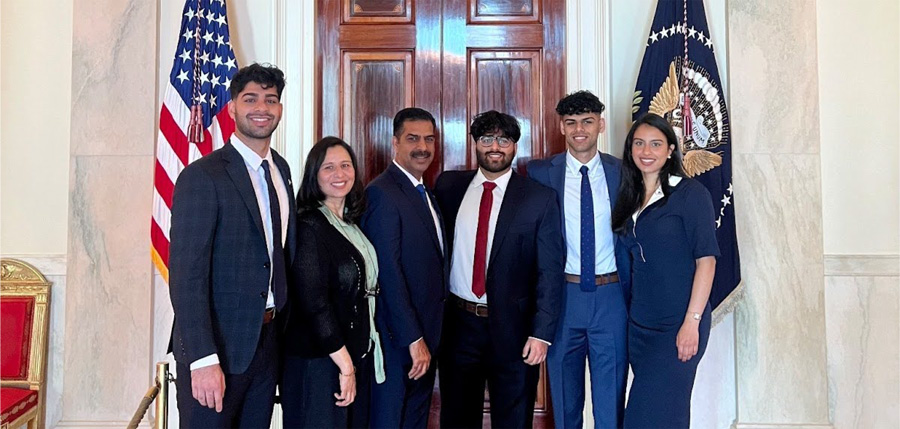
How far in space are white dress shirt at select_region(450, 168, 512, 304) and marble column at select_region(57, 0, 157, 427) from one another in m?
1.85

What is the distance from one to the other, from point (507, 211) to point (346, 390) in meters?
1.08

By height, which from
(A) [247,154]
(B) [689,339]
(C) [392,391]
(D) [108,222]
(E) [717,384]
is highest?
(A) [247,154]

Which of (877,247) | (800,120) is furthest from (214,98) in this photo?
(877,247)

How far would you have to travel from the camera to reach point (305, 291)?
2.53 m

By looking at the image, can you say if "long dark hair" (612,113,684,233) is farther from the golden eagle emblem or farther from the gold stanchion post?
the gold stanchion post

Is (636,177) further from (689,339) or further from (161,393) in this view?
(161,393)

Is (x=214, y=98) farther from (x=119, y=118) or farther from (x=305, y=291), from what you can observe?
(x=305, y=291)

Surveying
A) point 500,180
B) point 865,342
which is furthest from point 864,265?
point 500,180

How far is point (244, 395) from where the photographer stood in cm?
240

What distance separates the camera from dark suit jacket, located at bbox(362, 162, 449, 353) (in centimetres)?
291

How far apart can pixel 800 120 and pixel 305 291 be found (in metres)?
2.93

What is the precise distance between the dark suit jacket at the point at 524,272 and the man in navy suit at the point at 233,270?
983 millimetres

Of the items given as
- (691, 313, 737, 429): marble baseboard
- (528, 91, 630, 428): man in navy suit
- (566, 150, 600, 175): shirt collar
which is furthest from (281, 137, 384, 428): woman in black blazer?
(691, 313, 737, 429): marble baseboard

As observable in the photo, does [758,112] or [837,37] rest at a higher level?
[837,37]
